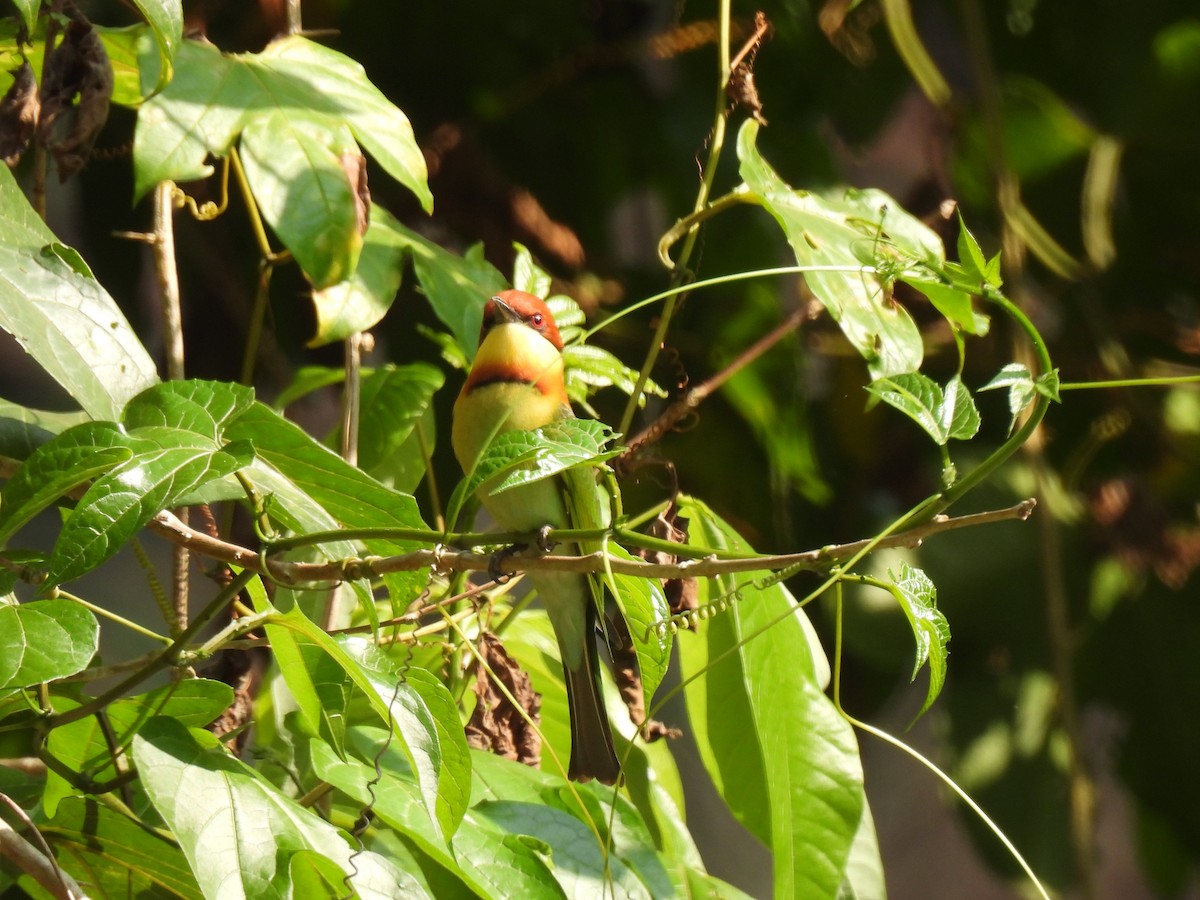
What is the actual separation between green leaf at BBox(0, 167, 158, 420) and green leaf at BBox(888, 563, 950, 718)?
1.85 feet

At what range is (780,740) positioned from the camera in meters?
1.21

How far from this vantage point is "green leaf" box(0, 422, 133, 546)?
821 mm

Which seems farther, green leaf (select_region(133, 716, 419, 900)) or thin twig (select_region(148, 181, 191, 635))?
thin twig (select_region(148, 181, 191, 635))

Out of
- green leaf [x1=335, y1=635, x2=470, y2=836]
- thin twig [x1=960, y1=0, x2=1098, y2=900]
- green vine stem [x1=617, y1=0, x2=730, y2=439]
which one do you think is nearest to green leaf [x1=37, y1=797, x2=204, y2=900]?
green leaf [x1=335, y1=635, x2=470, y2=836]

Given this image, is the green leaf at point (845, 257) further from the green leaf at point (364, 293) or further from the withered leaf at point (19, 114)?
the withered leaf at point (19, 114)

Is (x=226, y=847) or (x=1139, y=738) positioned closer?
(x=226, y=847)

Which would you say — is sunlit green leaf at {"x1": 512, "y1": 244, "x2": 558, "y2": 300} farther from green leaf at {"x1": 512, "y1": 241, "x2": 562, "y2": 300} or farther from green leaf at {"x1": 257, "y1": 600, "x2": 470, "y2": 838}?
green leaf at {"x1": 257, "y1": 600, "x2": 470, "y2": 838}

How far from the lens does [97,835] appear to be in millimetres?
1019

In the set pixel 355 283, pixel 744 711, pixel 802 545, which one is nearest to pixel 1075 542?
pixel 802 545

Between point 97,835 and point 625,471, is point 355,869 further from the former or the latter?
point 625,471

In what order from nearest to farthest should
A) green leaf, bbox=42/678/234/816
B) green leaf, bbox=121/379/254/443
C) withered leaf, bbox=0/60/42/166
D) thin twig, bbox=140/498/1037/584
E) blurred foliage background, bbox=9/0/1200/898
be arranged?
Answer: 1. thin twig, bbox=140/498/1037/584
2. green leaf, bbox=121/379/254/443
3. green leaf, bbox=42/678/234/816
4. withered leaf, bbox=0/60/42/166
5. blurred foliage background, bbox=9/0/1200/898

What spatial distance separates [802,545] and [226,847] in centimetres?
181

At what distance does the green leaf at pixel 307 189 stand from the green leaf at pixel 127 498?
333 mm

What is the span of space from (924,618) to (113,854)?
666 mm
